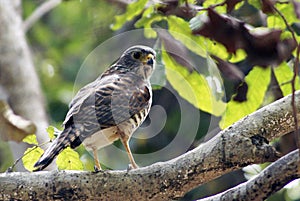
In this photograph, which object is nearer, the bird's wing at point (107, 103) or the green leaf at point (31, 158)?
the green leaf at point (31, 158)

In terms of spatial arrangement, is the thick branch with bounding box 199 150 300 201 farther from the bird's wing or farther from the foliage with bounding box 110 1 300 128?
the bird's wing

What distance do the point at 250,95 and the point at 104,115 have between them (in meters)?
0.74

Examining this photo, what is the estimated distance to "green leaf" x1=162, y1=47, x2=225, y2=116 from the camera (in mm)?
3916

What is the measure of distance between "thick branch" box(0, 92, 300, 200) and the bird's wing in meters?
0.46

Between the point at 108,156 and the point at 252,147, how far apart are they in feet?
9.92

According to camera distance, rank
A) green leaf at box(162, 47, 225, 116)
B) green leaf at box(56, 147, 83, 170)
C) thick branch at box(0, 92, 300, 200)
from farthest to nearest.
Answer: green leaf at box(162, 47, 225, 116) → green leaf at box(56, 147, 83, 170) → thick branch at box(0, 92, 300, 200)

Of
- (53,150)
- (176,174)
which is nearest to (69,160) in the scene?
(53,150)

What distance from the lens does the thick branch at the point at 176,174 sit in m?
2.88

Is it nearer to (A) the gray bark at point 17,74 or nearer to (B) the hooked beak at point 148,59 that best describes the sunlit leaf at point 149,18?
(B) the hooked beak at point 148,59

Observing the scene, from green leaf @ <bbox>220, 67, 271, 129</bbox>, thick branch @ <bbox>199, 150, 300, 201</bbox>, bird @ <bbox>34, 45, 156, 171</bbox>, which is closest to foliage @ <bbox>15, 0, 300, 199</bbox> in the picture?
green leaf @ <bbox>220, 67, 271, 129</bbox>

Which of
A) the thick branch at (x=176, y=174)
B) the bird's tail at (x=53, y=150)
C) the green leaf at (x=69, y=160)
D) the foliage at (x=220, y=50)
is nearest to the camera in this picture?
the foliage at (x=220, y=50)

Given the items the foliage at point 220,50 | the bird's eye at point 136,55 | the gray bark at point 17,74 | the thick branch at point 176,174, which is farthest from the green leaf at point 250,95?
the gray bark at point 17,74

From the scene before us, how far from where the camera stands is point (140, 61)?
15.2 ft

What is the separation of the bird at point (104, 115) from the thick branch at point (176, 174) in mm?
210
